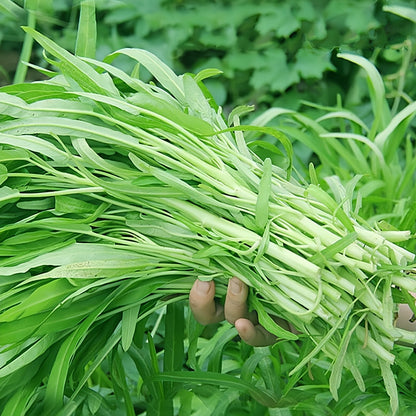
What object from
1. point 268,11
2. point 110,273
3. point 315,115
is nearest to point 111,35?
point 268,11

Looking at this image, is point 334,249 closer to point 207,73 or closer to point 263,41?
point 207,73

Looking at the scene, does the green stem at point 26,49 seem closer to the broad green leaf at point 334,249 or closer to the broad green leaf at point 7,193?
the broad green leaf at point 7,193

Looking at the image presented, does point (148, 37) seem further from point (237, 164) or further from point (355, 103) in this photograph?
point (237, 164)

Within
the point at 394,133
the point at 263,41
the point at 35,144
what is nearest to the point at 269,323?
the point at 35,144

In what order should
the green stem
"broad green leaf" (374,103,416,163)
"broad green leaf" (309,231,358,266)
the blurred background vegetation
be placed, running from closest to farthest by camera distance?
"broad green leaf" (309,231,358,266) < the green stem < "broad green leaf" (374,103,416,163) < the blurred background vegetation

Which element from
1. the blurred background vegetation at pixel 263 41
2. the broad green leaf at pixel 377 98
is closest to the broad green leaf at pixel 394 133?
the broad green leaf at pixel 377 98

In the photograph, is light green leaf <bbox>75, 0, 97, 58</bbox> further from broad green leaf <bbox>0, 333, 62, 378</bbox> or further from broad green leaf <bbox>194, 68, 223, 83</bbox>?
broad green leaf <bbox>0, 333, 62, 378</bbox>

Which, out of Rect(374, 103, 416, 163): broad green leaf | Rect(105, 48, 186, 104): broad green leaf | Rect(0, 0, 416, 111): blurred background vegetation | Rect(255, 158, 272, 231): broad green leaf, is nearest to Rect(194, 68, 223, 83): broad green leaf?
Rect(105, 48, 186, 104): broad green leaf
